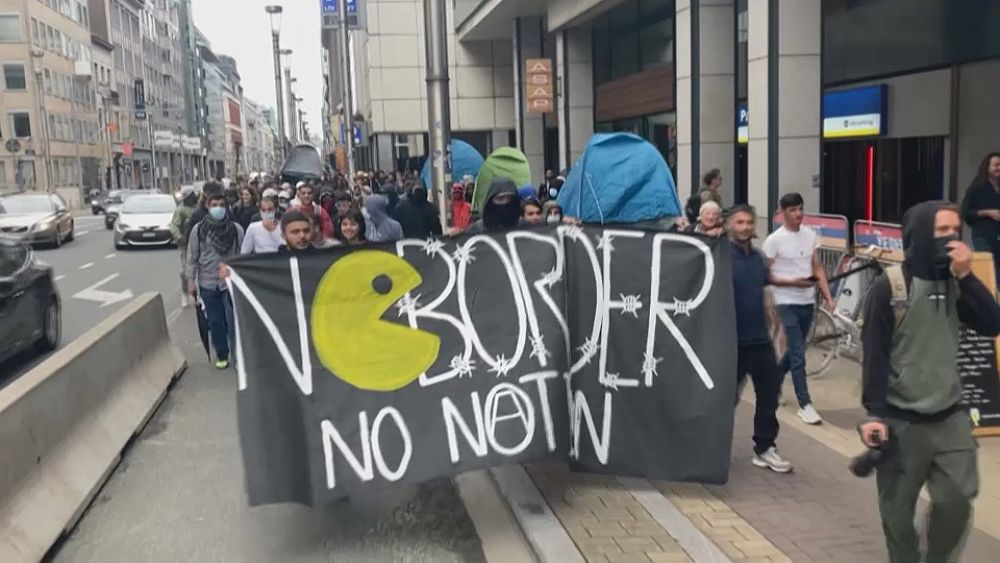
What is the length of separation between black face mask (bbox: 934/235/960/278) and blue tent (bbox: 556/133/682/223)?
6.36 meters

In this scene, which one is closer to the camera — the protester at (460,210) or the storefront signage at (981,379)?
the storefront signage at (981,379)

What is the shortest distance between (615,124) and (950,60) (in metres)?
11.8

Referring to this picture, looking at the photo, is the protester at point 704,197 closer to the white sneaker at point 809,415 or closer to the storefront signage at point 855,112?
the white sneaker at point 809,415

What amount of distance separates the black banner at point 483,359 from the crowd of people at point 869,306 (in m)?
0.34

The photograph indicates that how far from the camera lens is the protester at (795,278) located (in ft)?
23.8

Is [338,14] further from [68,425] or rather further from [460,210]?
[68,425]

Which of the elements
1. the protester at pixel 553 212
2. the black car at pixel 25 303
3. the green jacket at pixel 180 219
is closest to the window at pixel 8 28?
the green jacket at pixel 180 219

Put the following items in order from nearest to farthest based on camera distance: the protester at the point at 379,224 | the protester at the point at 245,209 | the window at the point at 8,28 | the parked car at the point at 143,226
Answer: the protester at the point at 379,224, the protester at the point at 245,209, the parked car at the point at 143,226, the window at the point at 8,28

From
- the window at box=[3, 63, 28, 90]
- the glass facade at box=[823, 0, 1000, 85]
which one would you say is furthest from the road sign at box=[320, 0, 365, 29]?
the window at box=[3, 63, 28, 90]

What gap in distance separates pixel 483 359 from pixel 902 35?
10519mm

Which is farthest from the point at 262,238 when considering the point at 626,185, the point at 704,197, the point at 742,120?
the point at 742,120

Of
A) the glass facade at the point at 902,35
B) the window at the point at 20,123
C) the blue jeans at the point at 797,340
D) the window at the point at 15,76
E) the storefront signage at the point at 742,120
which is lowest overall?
the blue jeans at the point at 797,340

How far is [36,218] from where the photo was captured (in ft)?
91.8

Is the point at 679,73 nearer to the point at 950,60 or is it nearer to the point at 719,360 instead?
the point at 950,60
